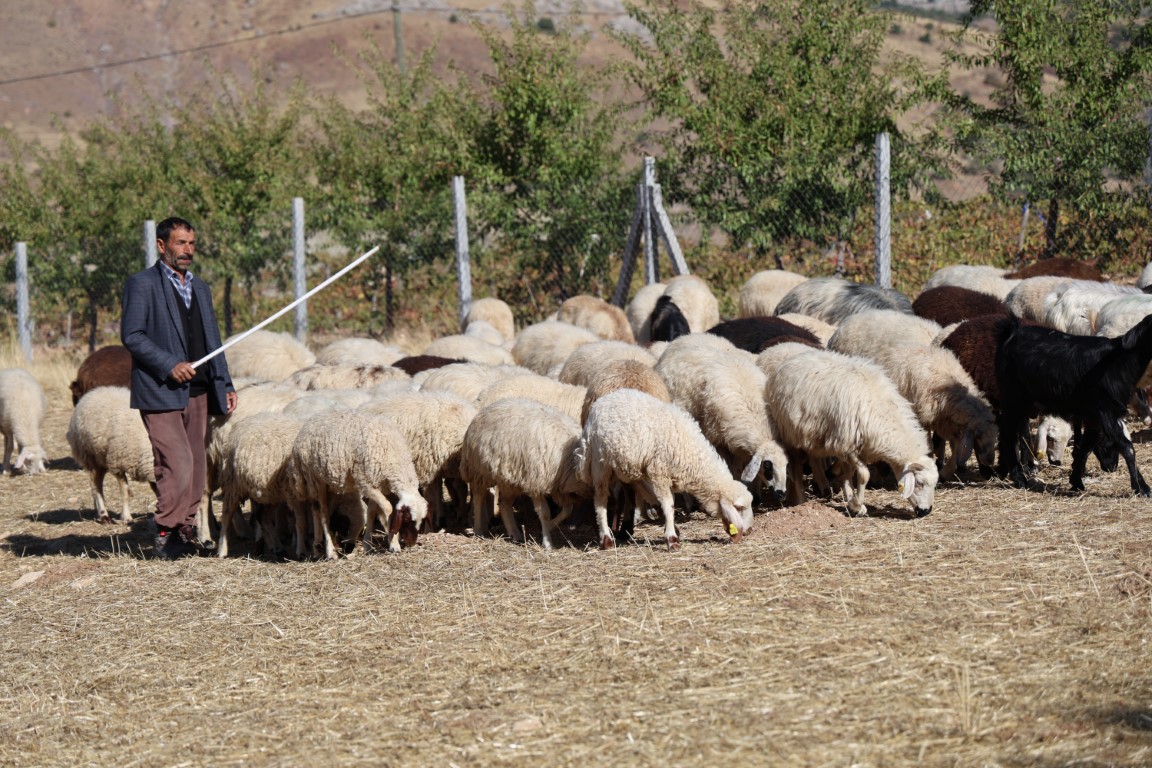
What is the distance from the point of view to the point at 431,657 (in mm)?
5668

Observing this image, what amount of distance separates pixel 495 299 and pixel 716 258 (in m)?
2.97

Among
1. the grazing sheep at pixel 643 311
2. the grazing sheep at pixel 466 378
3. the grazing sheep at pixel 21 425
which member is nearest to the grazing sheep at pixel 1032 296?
the grazing sheep at pixel 643 311

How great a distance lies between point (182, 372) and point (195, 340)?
0.47m

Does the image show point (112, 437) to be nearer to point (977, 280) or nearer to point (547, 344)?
point (547, 344)

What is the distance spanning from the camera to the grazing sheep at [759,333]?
11000 millimetres

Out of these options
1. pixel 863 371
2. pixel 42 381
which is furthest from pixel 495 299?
pixel 863 371

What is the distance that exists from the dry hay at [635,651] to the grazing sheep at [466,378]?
195 cm

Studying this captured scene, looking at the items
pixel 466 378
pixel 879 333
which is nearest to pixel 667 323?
pixel 879 333

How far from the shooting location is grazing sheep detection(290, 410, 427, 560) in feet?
25.6

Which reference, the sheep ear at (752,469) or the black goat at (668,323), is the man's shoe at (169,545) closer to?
the sheep ear at (752,469)

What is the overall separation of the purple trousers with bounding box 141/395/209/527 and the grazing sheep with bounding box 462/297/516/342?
7954 millimetres

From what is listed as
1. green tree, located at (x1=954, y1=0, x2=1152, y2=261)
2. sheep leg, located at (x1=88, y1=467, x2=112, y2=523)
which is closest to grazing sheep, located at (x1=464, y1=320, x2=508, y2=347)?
sheep leg, located at (x1=88, y1=467, x2=112, y2=523)

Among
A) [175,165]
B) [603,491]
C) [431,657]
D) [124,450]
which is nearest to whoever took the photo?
[431,657]

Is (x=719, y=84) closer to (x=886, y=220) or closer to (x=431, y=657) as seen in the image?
(x=886, y=220)
